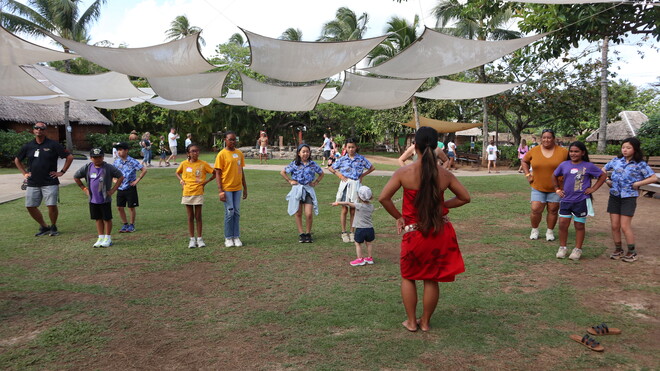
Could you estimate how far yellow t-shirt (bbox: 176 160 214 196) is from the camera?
6.69m

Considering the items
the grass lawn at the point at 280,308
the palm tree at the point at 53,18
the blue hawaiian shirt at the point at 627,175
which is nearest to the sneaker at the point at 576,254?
the grass lawn at the point at 280,308

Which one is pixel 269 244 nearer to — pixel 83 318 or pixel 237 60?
pixel 83 318

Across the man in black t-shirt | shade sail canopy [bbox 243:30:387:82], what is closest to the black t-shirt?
the man in black t-shirt

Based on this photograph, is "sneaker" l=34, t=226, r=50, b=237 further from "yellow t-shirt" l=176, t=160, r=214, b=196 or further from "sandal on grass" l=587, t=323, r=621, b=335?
"sandal on grass" l=587, t=323, r=621, b=335

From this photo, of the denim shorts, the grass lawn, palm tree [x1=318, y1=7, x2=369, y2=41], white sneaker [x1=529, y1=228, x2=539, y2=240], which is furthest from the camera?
palm tree [x1=318, y1=7, x2=369, y2=41]

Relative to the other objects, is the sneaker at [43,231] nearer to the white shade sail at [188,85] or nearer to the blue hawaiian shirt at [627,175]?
the white shade sail at [188,85]

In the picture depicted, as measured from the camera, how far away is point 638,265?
Answer: 5.64 metres

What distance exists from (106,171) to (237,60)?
29301 millimetres

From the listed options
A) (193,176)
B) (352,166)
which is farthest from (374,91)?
(193,176)

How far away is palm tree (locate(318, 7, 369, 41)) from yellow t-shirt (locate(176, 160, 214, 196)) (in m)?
33.4

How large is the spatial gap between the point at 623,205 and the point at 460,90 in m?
6.38

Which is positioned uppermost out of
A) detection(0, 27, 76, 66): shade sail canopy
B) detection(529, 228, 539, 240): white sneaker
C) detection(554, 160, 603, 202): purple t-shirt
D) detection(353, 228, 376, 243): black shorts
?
detection(0, 27, 76, 66): shade sail canopy

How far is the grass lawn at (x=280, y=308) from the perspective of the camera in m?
3.34

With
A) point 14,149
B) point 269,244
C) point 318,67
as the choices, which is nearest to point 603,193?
point 318,67
